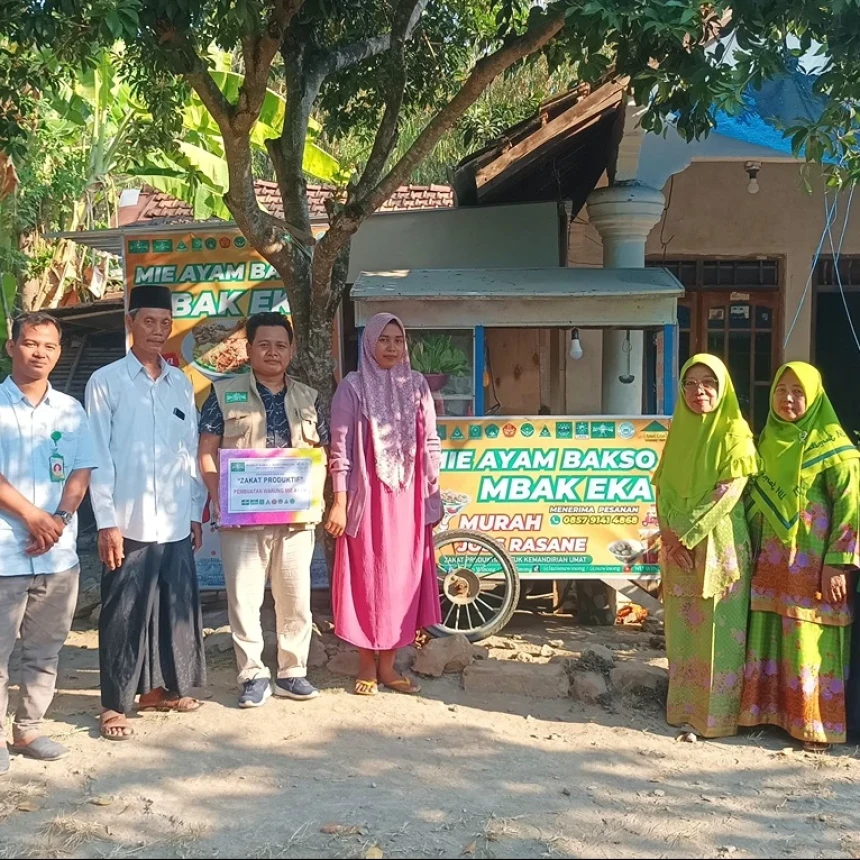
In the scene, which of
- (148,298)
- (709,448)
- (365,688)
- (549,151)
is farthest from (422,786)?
(549,151)

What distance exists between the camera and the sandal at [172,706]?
4.04 m

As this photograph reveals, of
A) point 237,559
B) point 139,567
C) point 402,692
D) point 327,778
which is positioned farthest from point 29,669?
point 402,692

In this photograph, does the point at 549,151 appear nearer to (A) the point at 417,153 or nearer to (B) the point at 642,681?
(A) the point at 417,153

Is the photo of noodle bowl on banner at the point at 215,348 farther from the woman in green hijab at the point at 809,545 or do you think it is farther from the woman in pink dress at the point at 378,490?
the woman in green hijab at the point at 809,545

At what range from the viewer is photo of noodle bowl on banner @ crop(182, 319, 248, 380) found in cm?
642

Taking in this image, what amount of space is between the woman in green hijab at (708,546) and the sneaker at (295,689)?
1644mm

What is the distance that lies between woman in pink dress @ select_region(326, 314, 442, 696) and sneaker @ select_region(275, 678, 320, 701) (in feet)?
0.77

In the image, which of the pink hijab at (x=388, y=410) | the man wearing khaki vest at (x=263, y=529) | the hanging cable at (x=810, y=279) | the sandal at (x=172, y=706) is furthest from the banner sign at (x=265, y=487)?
the hanging cable at (x=810, y=279)

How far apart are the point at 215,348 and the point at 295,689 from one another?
3.02m

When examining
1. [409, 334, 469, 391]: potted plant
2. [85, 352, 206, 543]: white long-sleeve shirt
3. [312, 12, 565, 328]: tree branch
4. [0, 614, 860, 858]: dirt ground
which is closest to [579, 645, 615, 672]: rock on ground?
[0, 614, 860, 858]: dirt ground

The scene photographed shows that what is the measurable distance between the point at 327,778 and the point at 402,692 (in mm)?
907

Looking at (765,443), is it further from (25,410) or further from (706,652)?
(25,410)

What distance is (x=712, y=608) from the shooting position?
3.86 metres

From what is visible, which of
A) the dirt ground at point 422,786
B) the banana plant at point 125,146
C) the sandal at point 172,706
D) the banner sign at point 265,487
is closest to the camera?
the dirt ground at point 422,786
